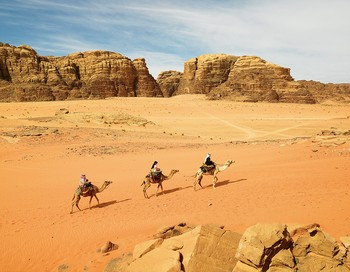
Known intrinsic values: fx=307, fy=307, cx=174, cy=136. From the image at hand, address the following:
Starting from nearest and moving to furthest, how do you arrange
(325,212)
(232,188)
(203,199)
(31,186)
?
(325,212) → (203,199) → (232,188) → (31,186)

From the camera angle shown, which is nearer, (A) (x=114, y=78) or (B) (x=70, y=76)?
(B) (x=70, y=76)

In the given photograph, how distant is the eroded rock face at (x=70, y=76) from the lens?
8350cm

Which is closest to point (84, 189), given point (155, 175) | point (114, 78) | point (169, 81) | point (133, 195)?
point (133, 195)

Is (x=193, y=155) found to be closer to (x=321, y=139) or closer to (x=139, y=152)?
(x=139, y=152)

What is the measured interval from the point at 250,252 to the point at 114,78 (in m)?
97.3

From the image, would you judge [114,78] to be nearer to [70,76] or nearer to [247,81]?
[70,76]

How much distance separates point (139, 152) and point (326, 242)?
19325mm

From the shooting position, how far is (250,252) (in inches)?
196

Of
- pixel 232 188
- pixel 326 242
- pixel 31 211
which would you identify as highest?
pixel 326 242

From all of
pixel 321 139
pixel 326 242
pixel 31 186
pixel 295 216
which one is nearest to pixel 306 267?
pixel 326 242

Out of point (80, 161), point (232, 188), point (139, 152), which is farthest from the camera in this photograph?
point (139, 152)

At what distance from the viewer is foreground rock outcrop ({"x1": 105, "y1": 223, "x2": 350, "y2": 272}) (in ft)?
16.5

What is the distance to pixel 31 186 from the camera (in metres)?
15.6

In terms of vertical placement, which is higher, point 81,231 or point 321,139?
point 321,139
